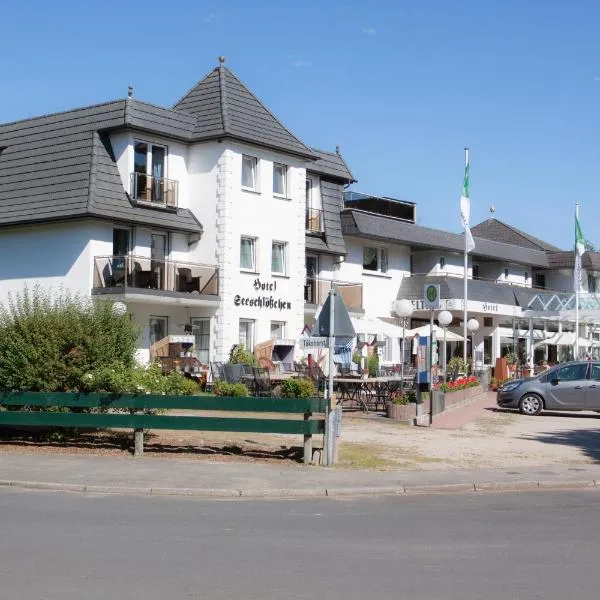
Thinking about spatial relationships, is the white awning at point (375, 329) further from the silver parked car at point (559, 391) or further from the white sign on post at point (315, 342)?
the white sign on post at point (315, 342)

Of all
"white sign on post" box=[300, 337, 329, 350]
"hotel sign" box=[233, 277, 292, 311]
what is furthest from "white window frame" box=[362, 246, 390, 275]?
"white sign on post" box=[300, 337, 329, 350]

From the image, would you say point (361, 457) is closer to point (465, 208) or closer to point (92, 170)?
point (92, 170)

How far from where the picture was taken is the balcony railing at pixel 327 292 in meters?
38.2

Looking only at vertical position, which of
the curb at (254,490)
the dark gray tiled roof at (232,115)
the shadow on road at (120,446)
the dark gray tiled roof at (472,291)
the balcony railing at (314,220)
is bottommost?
the curb at (254,490)

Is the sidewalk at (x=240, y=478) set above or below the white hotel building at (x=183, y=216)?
below

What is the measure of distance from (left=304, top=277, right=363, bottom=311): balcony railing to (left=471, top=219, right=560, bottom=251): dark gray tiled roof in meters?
23.2

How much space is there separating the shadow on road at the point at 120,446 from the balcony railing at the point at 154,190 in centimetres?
1481

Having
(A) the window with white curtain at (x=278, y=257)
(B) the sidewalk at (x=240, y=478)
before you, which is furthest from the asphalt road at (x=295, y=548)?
(A) the window with white curtain at (x=278, y=257)

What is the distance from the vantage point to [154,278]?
31125 millimetres

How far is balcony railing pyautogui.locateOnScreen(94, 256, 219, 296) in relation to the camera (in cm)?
3039

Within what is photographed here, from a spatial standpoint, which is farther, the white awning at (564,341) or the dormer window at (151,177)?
the white awning at (564,341)

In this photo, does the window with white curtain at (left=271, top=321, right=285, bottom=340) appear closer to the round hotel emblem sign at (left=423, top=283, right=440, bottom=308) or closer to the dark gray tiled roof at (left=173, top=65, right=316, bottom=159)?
the dark gray tiled roof at (left=173, top=65, right=316, bottom=159)

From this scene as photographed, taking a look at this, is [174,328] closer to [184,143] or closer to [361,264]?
[184,143]

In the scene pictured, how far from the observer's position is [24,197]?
3234 cm
